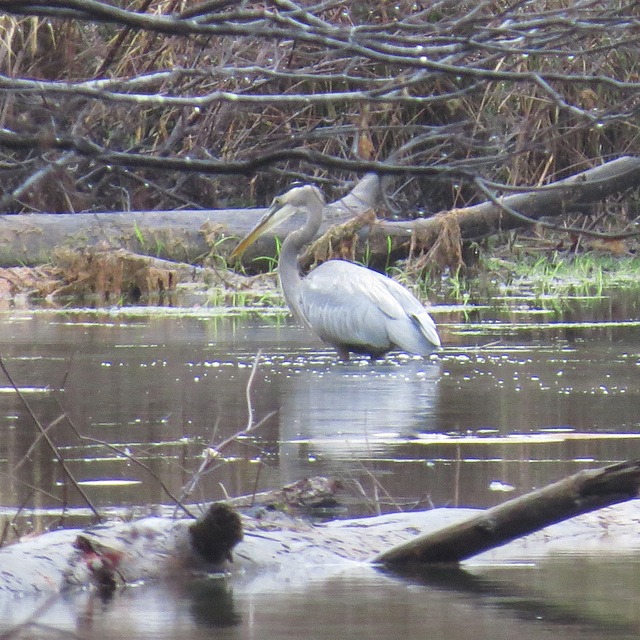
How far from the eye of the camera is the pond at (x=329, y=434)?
11.4ft

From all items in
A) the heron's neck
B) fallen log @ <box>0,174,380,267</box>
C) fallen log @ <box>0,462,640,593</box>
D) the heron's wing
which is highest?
fallen log @ <box>0,174,380,267</box>

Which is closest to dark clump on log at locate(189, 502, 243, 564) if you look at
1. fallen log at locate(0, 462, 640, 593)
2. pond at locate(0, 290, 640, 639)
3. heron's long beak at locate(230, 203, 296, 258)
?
fallen log at locate(0, 462, 640, 593)

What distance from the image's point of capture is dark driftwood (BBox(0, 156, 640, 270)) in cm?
1451

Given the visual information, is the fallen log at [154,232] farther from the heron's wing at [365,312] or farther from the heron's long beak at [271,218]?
the heron's wing at [365,312]

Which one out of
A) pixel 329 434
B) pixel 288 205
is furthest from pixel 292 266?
pixel 329 434

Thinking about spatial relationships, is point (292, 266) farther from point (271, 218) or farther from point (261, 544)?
point (261, 544)

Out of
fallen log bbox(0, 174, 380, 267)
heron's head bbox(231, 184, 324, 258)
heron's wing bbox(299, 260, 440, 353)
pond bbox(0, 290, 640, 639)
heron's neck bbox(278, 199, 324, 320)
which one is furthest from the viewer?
fallen log bbox(0, 174, 380, 267)

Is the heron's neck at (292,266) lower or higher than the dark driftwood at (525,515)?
higher

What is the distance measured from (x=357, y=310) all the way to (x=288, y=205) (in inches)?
92.7

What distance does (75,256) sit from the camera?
1380 centimetres

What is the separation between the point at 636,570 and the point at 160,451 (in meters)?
2.41

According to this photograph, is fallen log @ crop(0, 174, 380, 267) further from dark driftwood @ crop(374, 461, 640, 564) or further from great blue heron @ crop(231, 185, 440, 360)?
dark driftwood @ crop(374, 461, 640, 564)

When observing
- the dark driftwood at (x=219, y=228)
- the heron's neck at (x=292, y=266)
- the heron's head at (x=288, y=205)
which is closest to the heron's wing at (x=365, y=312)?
the heron's neck at (x=292, y=266)

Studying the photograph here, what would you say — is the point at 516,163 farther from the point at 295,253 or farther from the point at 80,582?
the point at 80,582
